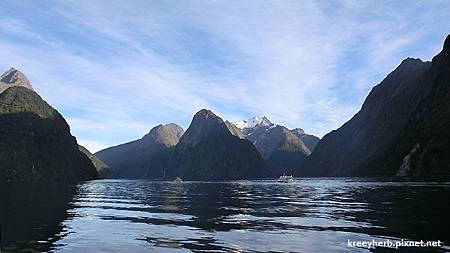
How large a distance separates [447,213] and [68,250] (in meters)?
38.9

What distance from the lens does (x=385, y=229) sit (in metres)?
38.3

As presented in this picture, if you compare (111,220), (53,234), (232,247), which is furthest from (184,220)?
(232,247)

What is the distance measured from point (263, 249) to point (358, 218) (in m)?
22.2

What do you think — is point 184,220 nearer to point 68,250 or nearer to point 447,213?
point 68,250

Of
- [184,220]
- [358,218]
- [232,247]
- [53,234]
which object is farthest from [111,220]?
[358,218]

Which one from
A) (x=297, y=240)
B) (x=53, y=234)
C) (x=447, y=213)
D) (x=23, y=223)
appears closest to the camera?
(x=297, y=240)

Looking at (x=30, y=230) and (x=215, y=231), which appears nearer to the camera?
(x=30, y=230)

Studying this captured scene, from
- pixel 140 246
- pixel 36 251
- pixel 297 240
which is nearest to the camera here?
pixel 36 251

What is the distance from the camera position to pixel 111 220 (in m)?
48.1

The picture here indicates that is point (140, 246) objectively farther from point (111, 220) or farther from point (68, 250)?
point (111, 220)

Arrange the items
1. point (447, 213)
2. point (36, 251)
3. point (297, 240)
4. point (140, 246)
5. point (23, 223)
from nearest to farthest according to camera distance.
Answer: point (36, 251) < point (140, 246) < point (297, 240) < point (23, 223) < point (447, 213)

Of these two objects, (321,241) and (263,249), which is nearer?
(263,249)

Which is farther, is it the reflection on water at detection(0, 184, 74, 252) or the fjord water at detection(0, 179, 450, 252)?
the fjord water at detection(0, 179, 450, 252)

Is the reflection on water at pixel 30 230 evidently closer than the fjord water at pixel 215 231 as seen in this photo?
Yes
